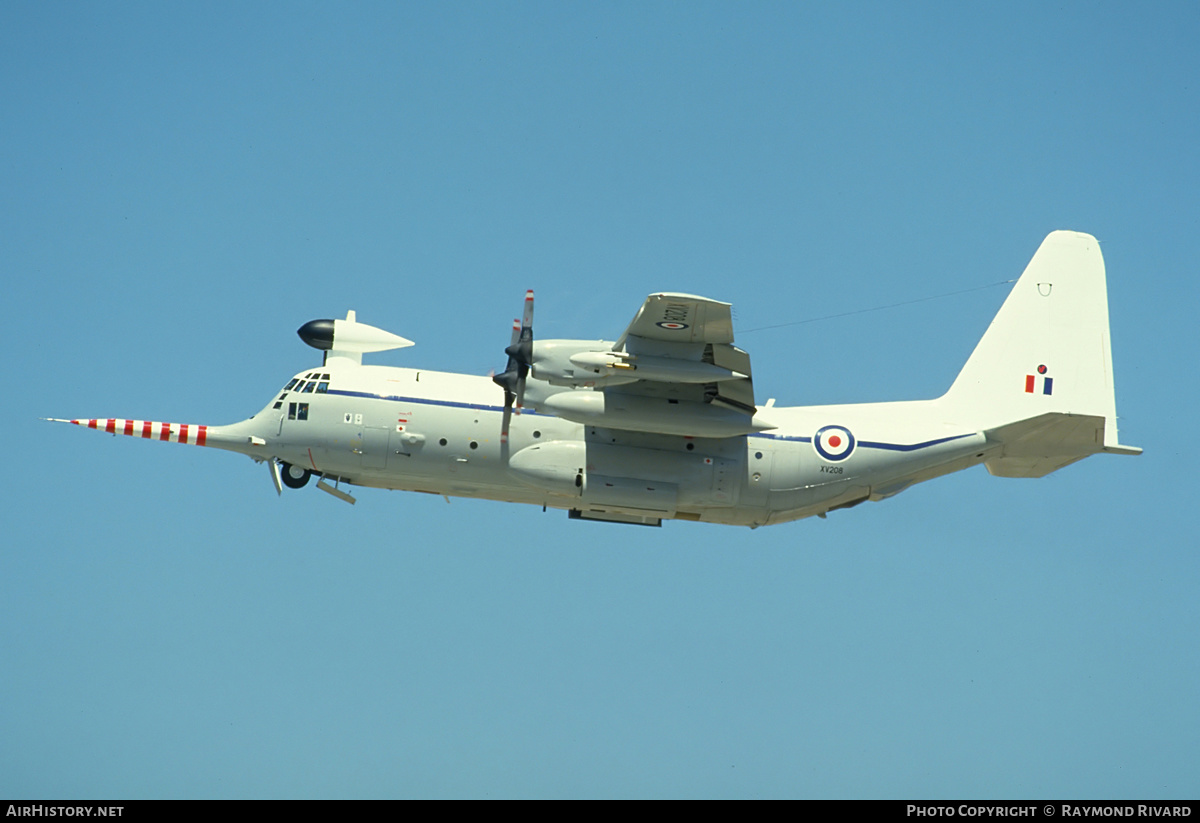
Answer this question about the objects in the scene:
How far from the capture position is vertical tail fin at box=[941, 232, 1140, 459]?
968 inches

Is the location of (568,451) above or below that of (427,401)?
below

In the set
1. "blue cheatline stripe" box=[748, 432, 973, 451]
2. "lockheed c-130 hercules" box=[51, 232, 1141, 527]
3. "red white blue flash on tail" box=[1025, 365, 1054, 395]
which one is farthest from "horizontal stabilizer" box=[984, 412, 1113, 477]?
"blue cheatline stripe" box=[748, 432, 973, 451]

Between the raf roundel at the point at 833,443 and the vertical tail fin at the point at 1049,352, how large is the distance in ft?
7.72

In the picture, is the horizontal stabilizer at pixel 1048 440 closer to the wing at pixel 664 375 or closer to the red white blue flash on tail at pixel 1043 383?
the red white blue flash on tail at pixel 1043 383

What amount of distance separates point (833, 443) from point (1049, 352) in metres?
5.02

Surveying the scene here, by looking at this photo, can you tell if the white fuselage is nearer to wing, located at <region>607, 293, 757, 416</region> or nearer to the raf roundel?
the raf roundel

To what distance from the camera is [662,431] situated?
22.6m

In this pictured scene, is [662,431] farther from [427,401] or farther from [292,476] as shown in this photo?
[292,476]

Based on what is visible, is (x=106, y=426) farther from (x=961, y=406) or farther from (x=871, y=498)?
(x=961, y=406)

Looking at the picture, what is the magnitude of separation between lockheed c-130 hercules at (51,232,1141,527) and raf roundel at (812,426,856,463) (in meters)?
0.02

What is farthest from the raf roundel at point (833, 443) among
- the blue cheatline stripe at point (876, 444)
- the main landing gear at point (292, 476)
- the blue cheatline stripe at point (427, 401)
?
the main landing gear at point (292, 476)

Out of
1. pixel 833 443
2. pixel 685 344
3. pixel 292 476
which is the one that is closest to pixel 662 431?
pixel 685 344

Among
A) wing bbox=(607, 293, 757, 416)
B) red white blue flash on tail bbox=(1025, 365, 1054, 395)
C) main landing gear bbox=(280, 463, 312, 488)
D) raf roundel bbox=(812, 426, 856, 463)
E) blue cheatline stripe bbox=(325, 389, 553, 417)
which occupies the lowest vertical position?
main landing gear bbox=(280, 463, 312, 488)
